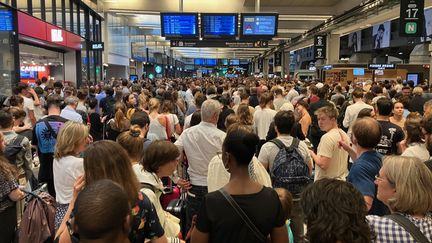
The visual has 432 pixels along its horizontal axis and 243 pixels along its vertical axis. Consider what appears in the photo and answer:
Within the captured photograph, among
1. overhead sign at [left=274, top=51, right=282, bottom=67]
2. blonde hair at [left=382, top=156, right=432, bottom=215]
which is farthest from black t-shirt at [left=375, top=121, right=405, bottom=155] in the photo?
overhead sign at [left=274, top=51, right=282, bottom=67]

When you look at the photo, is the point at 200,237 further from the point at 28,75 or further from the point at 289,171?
the point at 28,75

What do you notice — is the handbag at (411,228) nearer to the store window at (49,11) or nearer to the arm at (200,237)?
the arm at (200,237)

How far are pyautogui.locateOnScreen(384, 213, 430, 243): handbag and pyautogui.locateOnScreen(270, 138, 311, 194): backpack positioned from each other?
1710 mm

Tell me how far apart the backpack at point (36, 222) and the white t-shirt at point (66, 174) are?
0.49 feet

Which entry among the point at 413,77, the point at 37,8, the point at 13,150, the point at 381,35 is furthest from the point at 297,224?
the point at 381,35

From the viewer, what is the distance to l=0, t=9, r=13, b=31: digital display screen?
10414 millimetres

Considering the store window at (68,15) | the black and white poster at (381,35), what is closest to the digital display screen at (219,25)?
the store window at (68,15)

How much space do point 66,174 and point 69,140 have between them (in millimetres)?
285

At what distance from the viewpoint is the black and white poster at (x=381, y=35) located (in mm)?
27359

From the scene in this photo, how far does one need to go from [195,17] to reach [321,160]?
37.2ft

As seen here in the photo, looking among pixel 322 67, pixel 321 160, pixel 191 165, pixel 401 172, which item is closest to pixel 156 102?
pixel 191 165

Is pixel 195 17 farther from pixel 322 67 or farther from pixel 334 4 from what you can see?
pixel 322 67

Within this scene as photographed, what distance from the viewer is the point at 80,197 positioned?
1762 mm

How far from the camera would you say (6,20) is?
419 inches
